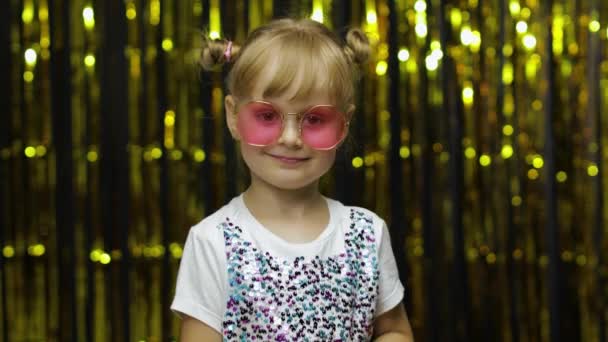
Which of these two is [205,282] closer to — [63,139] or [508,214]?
[63,139]

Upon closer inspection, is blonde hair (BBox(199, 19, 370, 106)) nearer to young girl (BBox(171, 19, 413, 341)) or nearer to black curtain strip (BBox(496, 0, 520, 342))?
young girl (BBox(171, 19, 413, 341))

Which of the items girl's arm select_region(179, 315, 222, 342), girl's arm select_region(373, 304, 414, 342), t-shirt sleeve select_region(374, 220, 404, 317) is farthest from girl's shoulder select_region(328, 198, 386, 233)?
girl's arm select_region(179, 315, 222, 342)

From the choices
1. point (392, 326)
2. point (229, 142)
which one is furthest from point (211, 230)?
point (229, 142)

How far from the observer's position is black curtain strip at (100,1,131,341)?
6.38 ft

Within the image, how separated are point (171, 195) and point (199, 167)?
0.08 metres

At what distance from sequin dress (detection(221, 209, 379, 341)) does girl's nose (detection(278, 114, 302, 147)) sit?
140 mm

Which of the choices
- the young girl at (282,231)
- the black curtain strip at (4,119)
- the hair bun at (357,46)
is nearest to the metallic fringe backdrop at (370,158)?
the black curtain strip at (4,119)

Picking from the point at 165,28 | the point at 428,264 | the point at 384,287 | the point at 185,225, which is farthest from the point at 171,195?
the point at 384,287

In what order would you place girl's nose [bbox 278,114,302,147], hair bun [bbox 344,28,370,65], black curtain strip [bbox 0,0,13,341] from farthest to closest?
A: black curtain strip [bbox 0,0,13,341]
hair bun [bbox 344,28,370,65]
girl's nose [bbox 278,114,302,147]

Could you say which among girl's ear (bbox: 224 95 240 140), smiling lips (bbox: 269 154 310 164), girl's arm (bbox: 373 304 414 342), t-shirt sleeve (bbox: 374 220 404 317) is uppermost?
girl's ear (bbox: 224 95 240 140)

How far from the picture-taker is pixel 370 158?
2.01 metres

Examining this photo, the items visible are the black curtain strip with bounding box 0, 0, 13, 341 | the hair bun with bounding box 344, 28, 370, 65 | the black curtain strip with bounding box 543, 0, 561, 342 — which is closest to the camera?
the hair bun with bounding box 344, 28, 370, 65

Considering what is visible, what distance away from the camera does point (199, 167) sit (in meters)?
1.97

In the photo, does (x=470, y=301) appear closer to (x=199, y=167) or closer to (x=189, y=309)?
(x=199, y=167)
